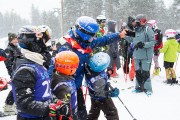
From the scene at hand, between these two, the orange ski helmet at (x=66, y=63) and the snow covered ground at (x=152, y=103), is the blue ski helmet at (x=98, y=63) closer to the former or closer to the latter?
the orange ski helmet at (x=66, y=63)

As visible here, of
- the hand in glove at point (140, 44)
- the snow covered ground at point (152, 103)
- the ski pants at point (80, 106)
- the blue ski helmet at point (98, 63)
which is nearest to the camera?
the blue ski helmet at point (98, 63)

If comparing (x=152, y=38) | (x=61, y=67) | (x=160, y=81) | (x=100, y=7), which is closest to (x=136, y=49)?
(x=152, y=38)

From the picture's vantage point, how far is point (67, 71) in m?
3.29

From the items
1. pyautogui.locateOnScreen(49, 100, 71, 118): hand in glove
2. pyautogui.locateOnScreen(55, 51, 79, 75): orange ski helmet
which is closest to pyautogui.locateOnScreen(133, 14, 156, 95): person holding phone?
pyautogui.locateOnScreen(55, 51, 79, 75): orange ski helmet

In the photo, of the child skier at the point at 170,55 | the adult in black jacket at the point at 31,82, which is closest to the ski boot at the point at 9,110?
the adult in black jacket at the point at 31,82

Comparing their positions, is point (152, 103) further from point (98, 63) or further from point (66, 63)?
point (66, 63)

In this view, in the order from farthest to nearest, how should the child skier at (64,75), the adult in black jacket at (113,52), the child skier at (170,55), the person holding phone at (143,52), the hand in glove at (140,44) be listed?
the adult in black jacket at (113,52)
the child skier at (170,55)
the person holding phone at (143,52)
the hand in glove at (140,44)
the child skier at (64,75)

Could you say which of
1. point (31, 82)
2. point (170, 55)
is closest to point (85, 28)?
point (31, 82)

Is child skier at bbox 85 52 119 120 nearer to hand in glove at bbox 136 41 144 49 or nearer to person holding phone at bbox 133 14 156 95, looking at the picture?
→ hand in glove at bbox 136 41 144 49

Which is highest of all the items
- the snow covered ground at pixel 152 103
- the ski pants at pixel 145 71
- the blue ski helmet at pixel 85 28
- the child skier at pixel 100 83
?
the blue ski helmet at pixel 85 28

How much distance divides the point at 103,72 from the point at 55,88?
1163mm

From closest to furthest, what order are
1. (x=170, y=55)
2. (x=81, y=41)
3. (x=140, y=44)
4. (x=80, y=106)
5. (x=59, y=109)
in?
(x=59, y=109) → (x=81, y=41) → (x=80, y=106) → (x=140, y=44) → (x=170, y=55)

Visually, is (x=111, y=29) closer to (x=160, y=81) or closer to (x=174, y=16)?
(x=160, y=81)

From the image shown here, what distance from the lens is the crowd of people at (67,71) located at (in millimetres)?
2504
